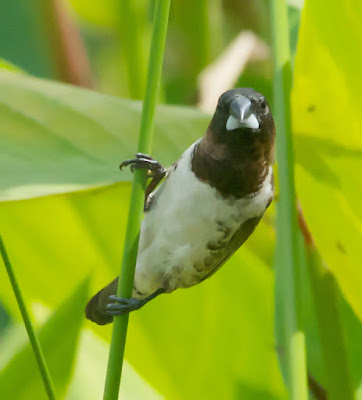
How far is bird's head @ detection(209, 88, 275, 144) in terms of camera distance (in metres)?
0.41

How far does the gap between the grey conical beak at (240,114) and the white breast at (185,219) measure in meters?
Answer: 0.06

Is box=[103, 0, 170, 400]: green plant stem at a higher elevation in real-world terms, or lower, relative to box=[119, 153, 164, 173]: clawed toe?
lower

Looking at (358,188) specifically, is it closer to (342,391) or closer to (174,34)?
(342,391)

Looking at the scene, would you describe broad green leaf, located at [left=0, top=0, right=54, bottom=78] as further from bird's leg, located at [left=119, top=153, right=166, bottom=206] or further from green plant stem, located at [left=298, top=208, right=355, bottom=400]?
green plant stem, located at [left=298, top=208, right=355, bottom=400]

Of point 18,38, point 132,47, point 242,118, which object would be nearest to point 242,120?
point 242,118

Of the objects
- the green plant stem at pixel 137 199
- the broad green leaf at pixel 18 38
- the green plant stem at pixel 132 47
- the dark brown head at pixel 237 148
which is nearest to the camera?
Result: the green plant stem at pixel 137 199

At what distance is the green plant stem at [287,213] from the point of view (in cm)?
36

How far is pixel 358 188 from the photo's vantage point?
1.46ft

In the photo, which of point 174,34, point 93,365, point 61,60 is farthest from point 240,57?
point 93,365

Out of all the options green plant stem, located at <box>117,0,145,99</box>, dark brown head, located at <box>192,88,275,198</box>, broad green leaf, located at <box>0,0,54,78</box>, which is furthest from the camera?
broad green leaf, located at <box>0,0,54,78</box>

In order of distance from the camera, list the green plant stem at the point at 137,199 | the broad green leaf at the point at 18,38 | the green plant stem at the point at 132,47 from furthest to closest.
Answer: the broad green leaf at the point at 18,38, the green plant stem at the point at 132,47, the green plant stem at the point at 137,199

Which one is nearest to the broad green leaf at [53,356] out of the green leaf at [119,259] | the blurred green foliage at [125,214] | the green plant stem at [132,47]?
the blurred green foliage at [125,214]

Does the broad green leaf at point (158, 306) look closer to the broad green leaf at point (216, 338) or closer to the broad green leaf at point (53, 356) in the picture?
the broad green leaf at point (216, 338)

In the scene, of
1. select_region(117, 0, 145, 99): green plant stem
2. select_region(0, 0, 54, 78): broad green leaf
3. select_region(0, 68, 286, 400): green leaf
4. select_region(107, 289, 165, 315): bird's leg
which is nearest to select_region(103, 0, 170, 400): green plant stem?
select_region(107, 289, 165, 315): bird's leg
